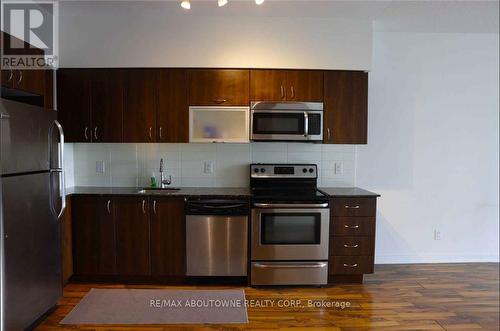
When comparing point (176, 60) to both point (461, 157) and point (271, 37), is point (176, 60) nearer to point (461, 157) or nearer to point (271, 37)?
point (271, 37)

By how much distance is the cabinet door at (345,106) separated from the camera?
329cm

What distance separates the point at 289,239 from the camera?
121 inches

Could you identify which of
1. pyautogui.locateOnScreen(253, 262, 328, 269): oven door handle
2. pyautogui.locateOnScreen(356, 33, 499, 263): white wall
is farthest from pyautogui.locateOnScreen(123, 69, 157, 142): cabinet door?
pyautogui.locateOnScreen(356, 33, 499, 263): white wall

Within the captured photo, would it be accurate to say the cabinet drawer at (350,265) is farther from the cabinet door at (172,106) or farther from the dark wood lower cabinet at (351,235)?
the cabinet door at (172,106)

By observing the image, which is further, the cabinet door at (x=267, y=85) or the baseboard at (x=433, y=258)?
the baseboard at (x=433, y=258)

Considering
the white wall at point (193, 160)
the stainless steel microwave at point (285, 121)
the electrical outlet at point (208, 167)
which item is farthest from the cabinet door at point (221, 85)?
the electrical outlet at point (208, 167)

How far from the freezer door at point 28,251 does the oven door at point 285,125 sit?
6.08 ft

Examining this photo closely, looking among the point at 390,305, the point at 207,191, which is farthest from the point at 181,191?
the point at 390,305

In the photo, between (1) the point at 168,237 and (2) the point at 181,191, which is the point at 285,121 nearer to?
(2) the point at 181,191

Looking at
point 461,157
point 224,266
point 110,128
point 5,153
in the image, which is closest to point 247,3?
point 110,128

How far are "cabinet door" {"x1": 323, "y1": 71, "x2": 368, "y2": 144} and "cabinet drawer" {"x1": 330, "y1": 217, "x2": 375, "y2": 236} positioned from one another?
783 mm

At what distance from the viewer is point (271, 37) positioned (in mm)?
3250
